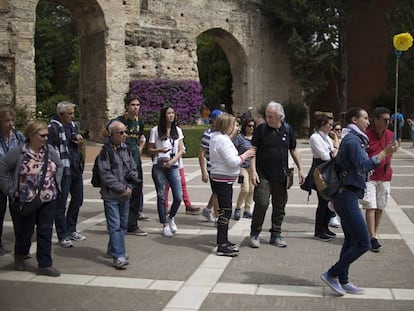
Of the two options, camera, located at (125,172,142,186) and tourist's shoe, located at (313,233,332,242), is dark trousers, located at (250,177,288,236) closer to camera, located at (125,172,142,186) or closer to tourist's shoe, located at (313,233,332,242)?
tourist's shoe, located at (313,233,332,242)

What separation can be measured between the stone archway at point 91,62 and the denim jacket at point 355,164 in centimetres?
1620

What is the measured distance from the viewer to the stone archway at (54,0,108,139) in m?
19.9

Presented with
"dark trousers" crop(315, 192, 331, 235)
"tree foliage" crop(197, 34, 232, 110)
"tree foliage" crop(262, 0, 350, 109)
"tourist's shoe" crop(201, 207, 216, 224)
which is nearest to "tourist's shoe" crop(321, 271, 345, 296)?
"dark trousers" crop(315, 192, 331, 235)

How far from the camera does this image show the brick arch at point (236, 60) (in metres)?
25.9

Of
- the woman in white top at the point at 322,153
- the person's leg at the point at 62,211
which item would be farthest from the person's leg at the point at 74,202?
the woman in white top at the point at 322,153

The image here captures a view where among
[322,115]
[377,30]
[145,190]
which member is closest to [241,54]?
[377,30]

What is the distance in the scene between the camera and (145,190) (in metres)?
11.4

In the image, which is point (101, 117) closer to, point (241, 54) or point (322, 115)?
point (241, 54)

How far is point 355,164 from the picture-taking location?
482 cm

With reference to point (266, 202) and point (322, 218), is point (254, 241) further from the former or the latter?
point (322, 218)

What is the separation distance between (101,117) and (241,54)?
9193mm

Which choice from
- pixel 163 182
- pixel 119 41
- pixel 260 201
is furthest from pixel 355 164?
pixel 119 41

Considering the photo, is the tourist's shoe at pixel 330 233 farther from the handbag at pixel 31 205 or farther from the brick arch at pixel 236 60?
the brick arch at pixel 236 60

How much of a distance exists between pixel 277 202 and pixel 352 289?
1.95 m
